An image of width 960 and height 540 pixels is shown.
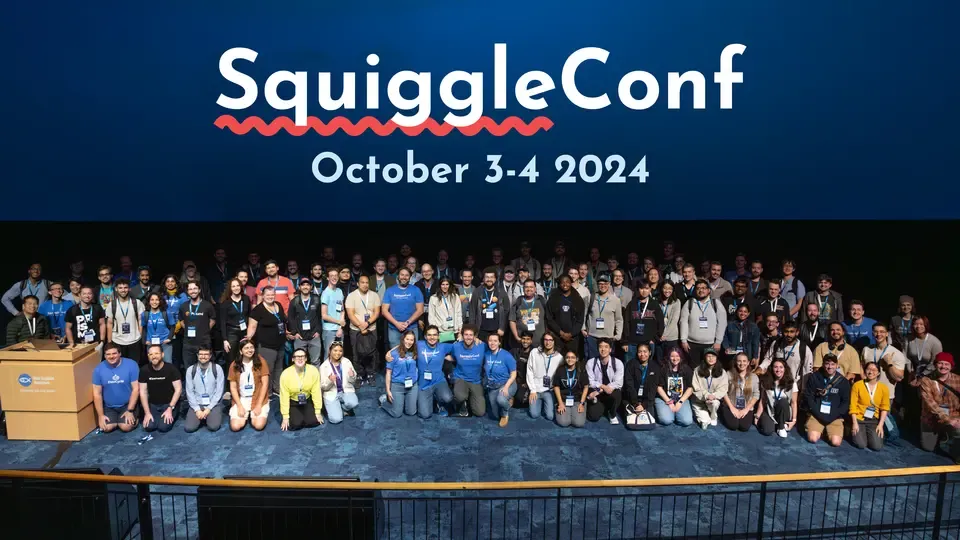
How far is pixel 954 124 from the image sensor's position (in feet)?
22.2

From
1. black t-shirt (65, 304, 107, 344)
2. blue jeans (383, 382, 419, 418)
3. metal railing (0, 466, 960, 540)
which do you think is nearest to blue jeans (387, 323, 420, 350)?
blue jeans (383, 382, 419, 418)

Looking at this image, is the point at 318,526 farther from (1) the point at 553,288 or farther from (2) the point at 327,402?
(1) the point at 553,288

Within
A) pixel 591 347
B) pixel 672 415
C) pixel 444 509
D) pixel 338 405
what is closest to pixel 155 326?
pixel 338 405

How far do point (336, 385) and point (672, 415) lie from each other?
3.62 m

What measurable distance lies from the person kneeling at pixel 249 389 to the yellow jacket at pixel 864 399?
6.04 meters

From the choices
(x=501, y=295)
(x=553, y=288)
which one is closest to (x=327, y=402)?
(x=501, y=295)

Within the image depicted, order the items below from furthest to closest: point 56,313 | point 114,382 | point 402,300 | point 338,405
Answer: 1. point 402,300
2. point 56,313
3. point 338,405
4. point 114,382

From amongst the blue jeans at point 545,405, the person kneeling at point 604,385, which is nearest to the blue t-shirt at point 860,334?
the person kneeling at point 604,385

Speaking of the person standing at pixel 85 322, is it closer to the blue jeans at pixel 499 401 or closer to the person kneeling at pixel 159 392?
the person kneeling at pixel 159 392

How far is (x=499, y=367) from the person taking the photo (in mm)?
6738

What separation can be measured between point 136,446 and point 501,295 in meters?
4.09

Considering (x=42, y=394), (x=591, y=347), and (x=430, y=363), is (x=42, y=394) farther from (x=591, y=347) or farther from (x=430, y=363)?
(x=591, y=347)

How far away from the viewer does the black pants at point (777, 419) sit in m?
6.38

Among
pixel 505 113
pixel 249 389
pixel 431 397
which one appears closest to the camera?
pixel 249 389
